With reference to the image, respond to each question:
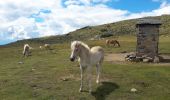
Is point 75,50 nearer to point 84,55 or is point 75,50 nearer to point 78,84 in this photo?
point 84,55

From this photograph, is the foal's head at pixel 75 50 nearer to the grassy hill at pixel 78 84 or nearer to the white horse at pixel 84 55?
the white horse at pixel 84 55

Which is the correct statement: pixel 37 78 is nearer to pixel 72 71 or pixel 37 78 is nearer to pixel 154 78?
pixel 72 71

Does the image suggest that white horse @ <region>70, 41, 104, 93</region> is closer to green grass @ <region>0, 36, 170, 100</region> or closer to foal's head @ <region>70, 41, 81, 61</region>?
foal's head @ <region>70, 41, 81, 61</region>

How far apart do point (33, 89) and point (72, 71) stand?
6443 mm

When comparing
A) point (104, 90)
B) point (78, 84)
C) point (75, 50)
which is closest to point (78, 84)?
point (78, 84)

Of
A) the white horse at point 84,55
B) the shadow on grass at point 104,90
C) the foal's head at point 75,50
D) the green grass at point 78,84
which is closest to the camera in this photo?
the foal's head at point 75,50

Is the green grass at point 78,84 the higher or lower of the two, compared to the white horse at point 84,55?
lower

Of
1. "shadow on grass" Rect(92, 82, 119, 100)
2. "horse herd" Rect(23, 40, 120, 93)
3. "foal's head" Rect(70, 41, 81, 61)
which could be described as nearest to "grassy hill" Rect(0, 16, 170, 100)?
"shadow on grass" Rect(92, 82, 119, 100)

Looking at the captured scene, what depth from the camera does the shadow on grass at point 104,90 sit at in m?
23.7

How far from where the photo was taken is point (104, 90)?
81.8ft

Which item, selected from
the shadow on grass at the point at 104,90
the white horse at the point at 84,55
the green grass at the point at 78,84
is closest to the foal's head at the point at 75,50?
the white horse at the point at 84,55

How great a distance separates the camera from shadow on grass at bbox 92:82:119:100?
23.7m

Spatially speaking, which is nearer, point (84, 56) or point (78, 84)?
point (84, 56)

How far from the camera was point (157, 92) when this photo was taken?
2486cm
